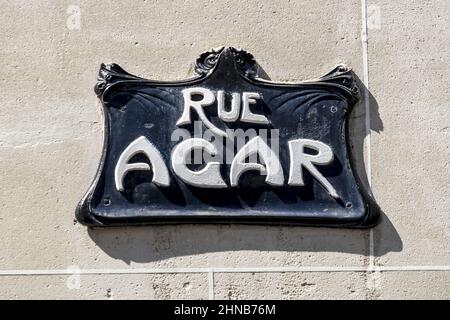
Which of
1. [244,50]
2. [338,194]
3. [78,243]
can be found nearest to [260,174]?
[338,194]

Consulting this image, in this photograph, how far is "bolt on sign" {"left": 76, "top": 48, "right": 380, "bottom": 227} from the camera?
4.32 metres

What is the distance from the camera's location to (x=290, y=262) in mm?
4398

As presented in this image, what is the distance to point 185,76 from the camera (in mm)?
4516

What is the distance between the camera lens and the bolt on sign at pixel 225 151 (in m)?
4.32

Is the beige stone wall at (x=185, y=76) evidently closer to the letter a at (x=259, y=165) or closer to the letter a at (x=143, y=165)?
the letter a at (x=143, y=165)

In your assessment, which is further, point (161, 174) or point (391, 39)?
point (391, 39)

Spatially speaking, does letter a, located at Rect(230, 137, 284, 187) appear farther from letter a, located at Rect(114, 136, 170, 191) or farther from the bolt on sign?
letter a, located at Rect(114, 136, 170, 191)

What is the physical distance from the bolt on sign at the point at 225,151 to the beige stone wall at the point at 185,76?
0.11m

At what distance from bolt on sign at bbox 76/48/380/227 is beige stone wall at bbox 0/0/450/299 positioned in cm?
11

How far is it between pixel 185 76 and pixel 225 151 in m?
0.53

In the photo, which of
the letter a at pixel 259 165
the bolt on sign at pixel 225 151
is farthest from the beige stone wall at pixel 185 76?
the letter a at pixel 259 165

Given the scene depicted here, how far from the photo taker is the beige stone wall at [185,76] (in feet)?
14.3

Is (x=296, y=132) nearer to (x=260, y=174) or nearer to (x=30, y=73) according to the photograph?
(x=260, y=174)

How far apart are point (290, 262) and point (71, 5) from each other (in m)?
2.03
